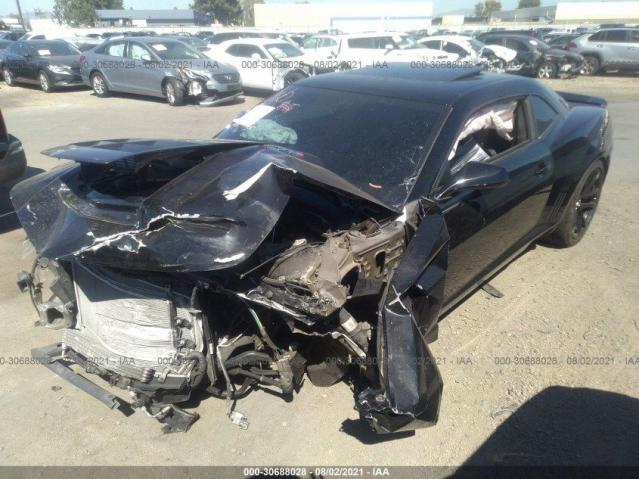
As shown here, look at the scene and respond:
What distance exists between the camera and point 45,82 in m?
15.4

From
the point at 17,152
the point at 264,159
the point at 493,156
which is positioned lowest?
the point at 17,152

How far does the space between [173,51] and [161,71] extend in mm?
810

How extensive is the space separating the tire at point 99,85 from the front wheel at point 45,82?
2037 millimetres

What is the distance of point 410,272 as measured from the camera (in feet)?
7.80

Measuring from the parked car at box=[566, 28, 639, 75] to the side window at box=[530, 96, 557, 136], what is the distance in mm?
17649

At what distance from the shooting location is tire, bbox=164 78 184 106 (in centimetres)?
1243

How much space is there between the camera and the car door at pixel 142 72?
1285 centimetres

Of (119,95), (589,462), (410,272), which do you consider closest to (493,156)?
(410,272)

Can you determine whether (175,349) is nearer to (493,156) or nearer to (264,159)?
(264,159)

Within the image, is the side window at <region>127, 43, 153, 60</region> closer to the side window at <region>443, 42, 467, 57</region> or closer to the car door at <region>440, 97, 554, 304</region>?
the side window at <region>443, 42, 467, 57</region>

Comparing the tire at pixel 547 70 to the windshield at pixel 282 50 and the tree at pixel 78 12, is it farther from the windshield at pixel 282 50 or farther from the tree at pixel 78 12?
the tree at pixel 78 12

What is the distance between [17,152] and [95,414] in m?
3.68

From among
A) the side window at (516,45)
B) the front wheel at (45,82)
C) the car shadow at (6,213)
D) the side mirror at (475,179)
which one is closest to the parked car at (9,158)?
the car shadow at (6,213)

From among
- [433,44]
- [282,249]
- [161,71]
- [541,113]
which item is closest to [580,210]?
[541,113]
